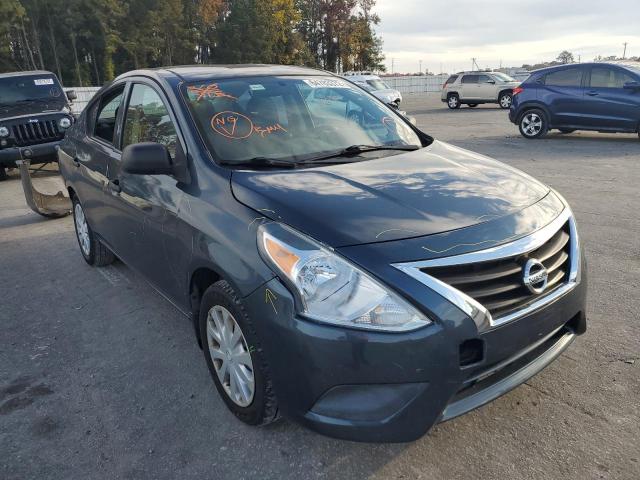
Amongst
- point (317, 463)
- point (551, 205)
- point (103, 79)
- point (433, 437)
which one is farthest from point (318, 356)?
point (103, 79)

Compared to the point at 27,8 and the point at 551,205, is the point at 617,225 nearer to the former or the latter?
the point at 551,205

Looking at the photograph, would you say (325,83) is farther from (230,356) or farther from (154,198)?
(230,356)

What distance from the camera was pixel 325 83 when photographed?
12.9ft

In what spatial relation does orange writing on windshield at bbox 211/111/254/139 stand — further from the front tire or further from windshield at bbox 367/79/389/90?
the front tire

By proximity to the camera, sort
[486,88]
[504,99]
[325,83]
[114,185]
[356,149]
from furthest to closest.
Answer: [486,88]
[504,99]
[325,83]
[114,185]
[356,149]

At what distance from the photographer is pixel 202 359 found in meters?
3.32

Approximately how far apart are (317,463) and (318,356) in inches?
25.3

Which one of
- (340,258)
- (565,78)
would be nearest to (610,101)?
(565,78)

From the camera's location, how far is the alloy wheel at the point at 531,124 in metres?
12.9

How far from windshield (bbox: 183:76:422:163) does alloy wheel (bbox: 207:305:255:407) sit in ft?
2.84

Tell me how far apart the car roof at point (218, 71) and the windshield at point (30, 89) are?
7.89 metres

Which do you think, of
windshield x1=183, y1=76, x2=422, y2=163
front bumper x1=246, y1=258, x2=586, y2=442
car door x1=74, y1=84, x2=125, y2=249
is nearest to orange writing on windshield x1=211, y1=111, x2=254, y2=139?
windshield x1=183, y1=76, x2=422, y2=163

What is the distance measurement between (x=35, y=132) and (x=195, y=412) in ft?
29.2

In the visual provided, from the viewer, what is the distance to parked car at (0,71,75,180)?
9680 mm
